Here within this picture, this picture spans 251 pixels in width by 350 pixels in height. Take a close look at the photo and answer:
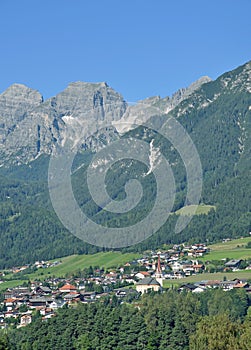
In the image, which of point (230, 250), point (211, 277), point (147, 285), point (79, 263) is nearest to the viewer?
point (147, 285)

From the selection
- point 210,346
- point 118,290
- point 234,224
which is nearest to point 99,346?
point 210,346

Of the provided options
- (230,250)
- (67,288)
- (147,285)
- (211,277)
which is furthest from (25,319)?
(230,250)

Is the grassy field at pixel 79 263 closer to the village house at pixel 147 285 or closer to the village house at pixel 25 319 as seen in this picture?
the village house at pixel 147 285

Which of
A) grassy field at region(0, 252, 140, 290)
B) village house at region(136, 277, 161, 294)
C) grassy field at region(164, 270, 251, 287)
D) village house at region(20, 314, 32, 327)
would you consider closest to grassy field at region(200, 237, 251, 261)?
grassy field at region(164, 270, 251, 287)

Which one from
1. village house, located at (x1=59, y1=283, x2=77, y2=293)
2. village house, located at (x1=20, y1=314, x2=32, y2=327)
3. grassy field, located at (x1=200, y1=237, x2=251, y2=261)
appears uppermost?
grassy field, located at (x1=200, y1=237, x2=251, y2=261)

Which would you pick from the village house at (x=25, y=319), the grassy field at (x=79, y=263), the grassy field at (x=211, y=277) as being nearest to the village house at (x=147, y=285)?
the grassy field at (x=211, y=277)

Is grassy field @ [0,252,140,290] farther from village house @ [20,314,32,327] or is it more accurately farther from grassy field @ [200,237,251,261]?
village house @ [20,314,32,327]

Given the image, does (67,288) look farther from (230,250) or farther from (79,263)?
(79,263)

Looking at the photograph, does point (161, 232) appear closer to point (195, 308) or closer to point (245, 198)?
point (245, 198)
